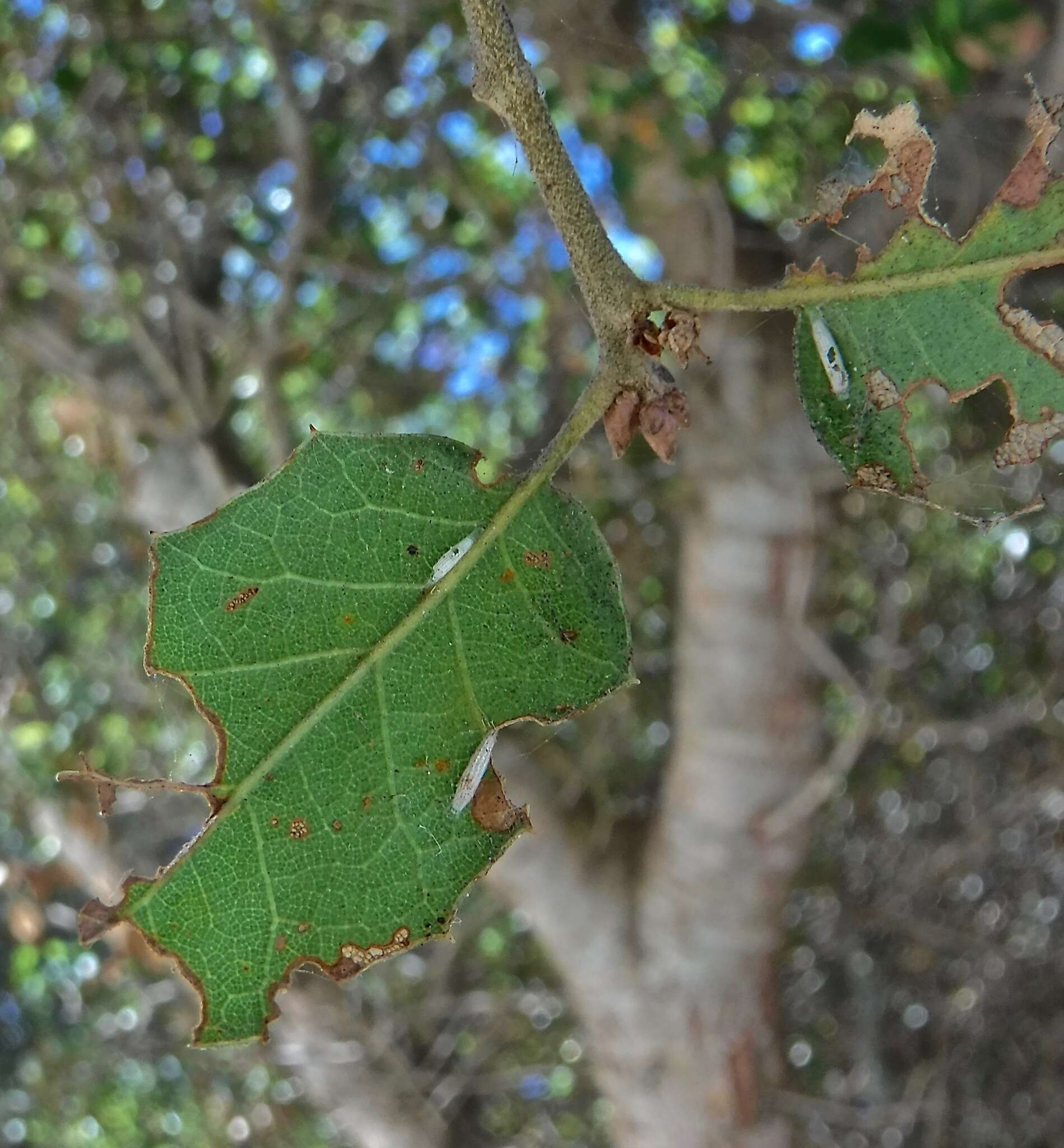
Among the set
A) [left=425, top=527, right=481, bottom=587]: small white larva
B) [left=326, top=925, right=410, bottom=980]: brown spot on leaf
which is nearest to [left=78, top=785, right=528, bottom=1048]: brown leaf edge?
[left=326, top=925, right=410, bottom=980]: brown spot on leaf

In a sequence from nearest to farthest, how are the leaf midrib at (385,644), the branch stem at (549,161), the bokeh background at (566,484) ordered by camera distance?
the branch stem at (549,161) → the leaf midrib at (385,644) → the bokeh background at (566,484)

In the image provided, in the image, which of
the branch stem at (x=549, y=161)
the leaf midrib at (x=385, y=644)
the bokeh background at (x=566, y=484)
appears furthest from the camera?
the bokeh background at (x=566, y=484)

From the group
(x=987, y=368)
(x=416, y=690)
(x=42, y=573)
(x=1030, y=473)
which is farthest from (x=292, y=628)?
(x=42, y=573)

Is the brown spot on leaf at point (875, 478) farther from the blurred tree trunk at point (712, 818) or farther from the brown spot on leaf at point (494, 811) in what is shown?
the blurred tree trunk at point (712, 818)

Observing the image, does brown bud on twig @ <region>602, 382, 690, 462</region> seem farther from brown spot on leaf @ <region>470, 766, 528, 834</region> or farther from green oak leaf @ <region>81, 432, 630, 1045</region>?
brown spot on leaf @ <region>470, 766, 528, 834</region>

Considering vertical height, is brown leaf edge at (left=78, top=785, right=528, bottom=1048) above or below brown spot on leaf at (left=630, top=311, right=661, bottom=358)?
below

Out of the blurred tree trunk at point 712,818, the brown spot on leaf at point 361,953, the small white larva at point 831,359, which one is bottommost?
the blurred tree trunk at point 712,818

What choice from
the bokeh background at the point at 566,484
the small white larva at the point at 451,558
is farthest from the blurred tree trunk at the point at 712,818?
the small white larva at the point at 451,558
